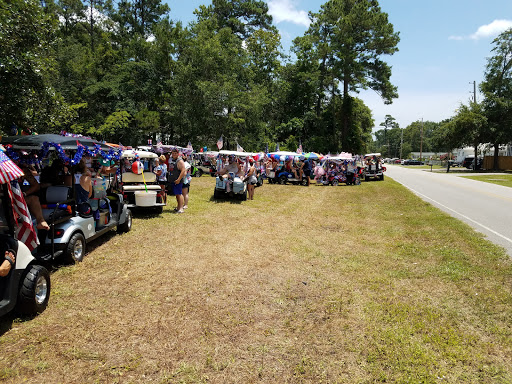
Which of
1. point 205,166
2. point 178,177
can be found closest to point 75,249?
point 178,177

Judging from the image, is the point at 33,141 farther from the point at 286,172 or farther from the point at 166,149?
the point at 166,149

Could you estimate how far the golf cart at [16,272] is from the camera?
11.2ft

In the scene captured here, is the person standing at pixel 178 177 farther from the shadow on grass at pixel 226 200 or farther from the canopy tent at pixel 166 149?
the canopy tent at pixel 166 149

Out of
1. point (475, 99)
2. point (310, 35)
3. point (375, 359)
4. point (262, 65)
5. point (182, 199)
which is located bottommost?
point (375, 359)

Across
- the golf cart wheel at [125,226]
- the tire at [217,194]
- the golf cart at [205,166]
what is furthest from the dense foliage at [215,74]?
the golf cart wheel at [125,226]

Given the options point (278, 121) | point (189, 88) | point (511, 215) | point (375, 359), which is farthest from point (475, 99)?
point (375, 359)

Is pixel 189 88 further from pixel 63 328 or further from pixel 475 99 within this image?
pixel 475 99

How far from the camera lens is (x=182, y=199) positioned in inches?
407

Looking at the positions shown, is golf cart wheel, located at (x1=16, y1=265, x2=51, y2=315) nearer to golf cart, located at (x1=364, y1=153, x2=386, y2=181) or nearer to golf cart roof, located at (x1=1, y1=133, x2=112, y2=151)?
golf cart roof, located at (x1=1, y1=133, x2=112, y2=151)

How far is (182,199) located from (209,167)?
18499 mm

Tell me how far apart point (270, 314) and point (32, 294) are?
9.10ft

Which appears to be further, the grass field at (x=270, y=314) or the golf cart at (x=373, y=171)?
the golf cart at (x=373, y=171)

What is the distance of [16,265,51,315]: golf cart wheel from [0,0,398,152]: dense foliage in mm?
26321

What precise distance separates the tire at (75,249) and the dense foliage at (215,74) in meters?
24.6
